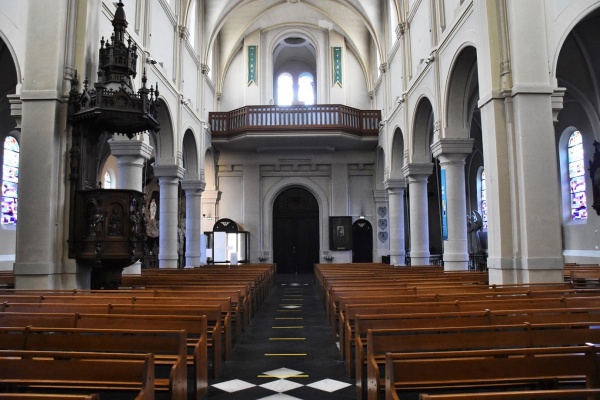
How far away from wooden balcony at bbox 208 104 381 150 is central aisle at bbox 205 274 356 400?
39.7ft

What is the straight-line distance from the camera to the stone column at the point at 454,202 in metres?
11.9

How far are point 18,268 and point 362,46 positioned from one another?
18613mm

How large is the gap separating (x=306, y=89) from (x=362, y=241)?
334 inches

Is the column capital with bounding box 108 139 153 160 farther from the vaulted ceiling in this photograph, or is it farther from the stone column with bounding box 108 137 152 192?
the vaulted ceiling

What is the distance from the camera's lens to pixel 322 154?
22922 mm

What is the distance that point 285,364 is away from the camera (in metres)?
5.59

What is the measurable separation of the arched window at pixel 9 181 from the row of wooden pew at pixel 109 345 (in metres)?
9.58

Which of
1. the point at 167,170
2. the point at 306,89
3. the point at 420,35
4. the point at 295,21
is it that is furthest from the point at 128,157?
the point at 306,89

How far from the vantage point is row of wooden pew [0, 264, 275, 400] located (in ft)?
8.83

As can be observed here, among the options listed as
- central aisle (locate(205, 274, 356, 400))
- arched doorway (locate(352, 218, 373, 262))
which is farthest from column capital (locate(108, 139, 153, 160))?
arched doorway (locate(352, 218, 373, 262))

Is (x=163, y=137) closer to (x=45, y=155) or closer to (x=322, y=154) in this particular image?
(x=45, y=155)

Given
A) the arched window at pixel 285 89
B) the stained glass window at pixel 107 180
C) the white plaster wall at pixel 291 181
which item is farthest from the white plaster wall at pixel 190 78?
the arched window at pixel 285 89

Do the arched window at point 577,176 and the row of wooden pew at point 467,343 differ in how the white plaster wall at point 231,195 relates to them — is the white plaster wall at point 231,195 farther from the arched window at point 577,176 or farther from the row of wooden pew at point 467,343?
the row of wooden pew at point 467,343

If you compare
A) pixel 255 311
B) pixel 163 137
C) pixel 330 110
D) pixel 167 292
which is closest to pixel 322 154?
pixel 330 110
